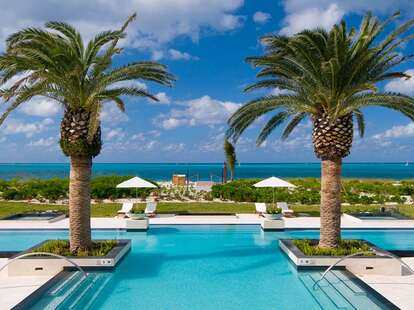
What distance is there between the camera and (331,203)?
1086cm

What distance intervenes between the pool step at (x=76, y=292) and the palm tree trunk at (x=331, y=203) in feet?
19.0

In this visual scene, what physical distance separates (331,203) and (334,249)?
1.23 m

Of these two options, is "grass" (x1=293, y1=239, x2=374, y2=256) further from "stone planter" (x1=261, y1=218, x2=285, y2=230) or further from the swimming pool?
"stone planter" (x1=261, y1=218, x2=285, y2=230)

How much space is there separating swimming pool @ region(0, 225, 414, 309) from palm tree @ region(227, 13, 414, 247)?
2.11 metres

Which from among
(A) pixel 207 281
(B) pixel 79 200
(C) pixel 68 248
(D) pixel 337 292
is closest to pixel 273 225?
(A) pixel 207 281

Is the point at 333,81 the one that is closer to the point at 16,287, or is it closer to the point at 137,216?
the point at 16,287

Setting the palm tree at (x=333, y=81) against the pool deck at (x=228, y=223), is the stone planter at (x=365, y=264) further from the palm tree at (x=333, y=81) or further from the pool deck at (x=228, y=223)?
the palm tree at (x=333, y=81)

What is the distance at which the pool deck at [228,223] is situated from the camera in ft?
28.9

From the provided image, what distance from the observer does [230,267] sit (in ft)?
36.2

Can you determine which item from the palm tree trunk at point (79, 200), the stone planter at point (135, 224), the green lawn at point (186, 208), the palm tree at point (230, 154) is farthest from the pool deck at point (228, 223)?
the palm tree at point (230, 154)

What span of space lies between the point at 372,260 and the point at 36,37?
984 centimetres

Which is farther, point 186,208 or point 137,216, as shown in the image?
point 186,208

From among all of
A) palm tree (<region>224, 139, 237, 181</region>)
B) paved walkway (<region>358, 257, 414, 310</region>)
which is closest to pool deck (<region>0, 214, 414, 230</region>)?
paved walkway (<region>358, 257, 414, 310</region>)

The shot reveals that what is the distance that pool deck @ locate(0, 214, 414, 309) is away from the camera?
8813mm
